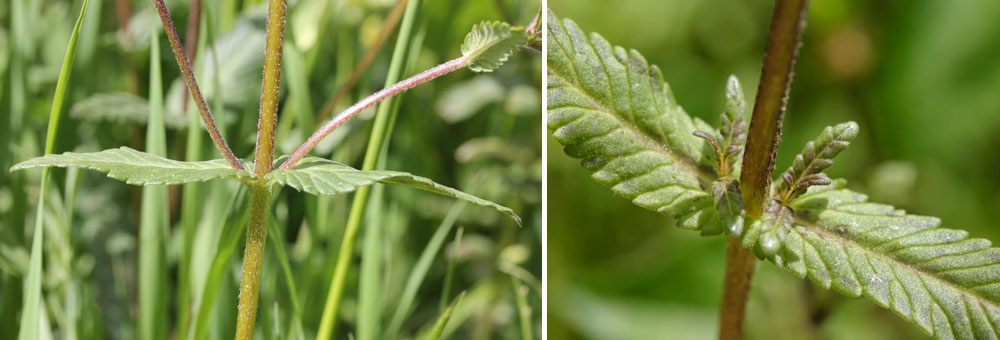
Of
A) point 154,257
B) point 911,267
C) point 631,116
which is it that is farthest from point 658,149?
point 154,257

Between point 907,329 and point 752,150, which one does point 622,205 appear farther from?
point 752,150

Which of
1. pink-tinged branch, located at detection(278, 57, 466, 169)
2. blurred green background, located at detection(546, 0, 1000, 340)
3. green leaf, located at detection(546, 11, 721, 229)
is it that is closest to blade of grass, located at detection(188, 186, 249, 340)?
pink-tinged branch, located at detection(278, 57, 466, 169)

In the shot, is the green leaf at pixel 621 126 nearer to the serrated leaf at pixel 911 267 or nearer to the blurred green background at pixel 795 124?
the serrated leaf at pixel 911 267

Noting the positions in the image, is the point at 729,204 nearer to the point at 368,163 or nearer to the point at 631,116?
the point at 631,116

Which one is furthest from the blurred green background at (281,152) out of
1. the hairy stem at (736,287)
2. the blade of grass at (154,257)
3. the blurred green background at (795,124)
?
the hairy stem at (736,287)

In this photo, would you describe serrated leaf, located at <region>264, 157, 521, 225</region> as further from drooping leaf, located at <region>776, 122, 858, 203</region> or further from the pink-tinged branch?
drooping leaf, located at <region>776, 122, 858, 203</region>
